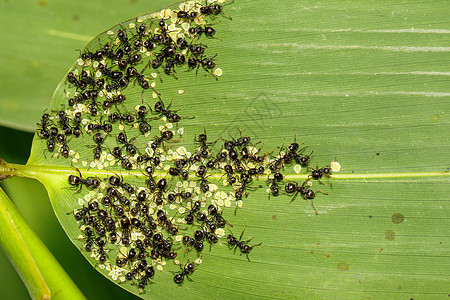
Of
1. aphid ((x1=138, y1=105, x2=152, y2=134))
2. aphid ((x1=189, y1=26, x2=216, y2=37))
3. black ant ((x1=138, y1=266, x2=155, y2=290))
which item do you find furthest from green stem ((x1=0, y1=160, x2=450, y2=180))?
aphid ((x1=189, y1=26, x2=216, y2=37))

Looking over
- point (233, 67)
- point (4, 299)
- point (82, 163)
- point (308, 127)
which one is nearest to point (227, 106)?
point (233, 67)

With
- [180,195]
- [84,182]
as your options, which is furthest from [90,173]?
[180,195]

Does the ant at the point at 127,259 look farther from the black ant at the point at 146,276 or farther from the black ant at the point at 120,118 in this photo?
the black ant at the point at 120,118

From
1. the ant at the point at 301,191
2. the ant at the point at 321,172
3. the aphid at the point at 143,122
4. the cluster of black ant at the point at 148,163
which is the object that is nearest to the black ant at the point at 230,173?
the cluster of black ant at the point at 148,163

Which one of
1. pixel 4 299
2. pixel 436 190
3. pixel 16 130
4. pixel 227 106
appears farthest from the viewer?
pixel 16 130

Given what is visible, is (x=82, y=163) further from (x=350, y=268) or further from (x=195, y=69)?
(x=350, y=268)

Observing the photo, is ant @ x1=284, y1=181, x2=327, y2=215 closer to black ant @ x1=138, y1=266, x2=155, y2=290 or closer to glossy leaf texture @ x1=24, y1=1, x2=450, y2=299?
glossy leaf texture @ x1=24, y1=1, x2=450, y2=299
